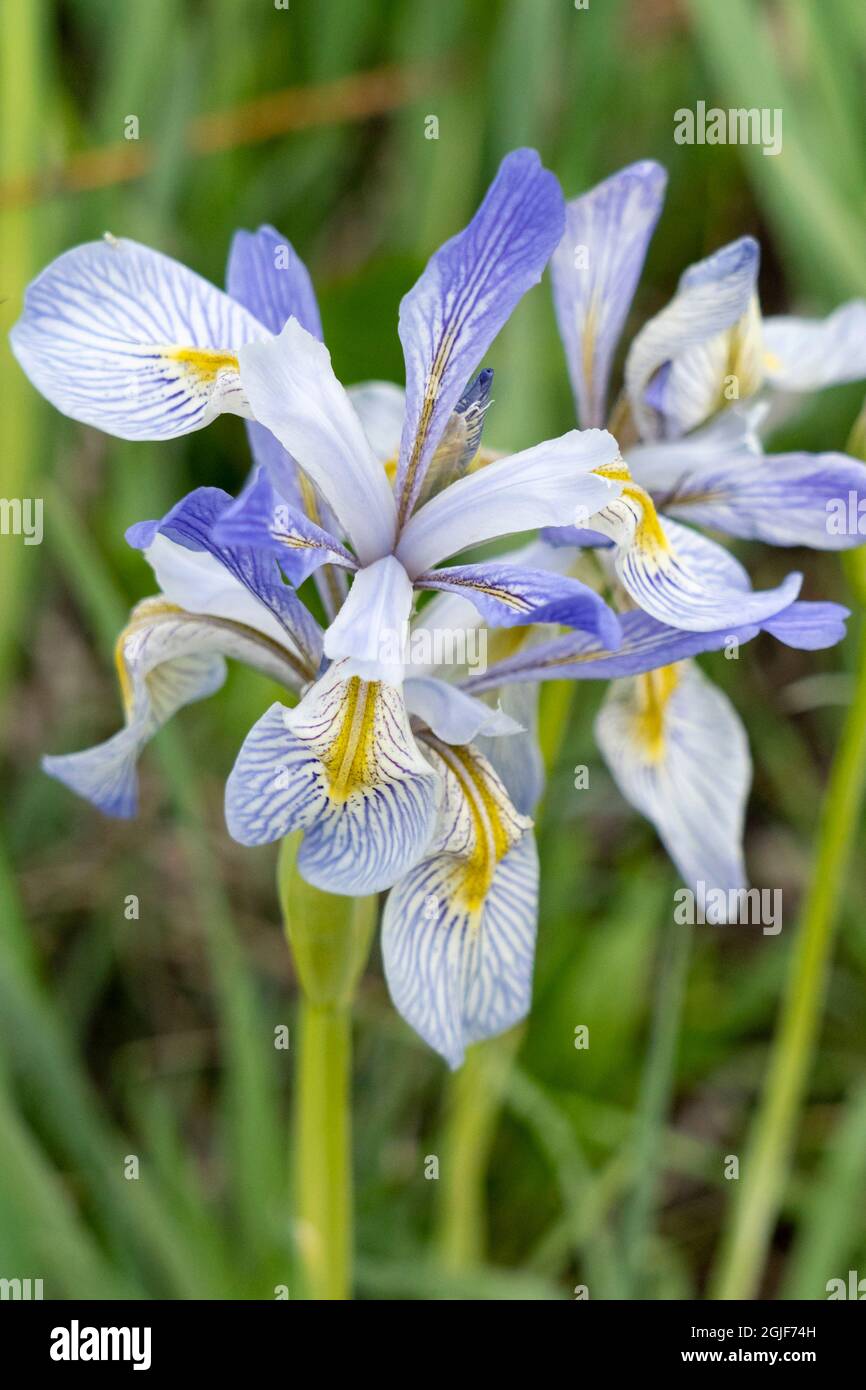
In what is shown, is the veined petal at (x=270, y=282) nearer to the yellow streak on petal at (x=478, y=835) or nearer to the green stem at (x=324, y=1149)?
the yellow streak on petal at (x=478, y=835)

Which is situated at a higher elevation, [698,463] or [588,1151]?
[698,463]

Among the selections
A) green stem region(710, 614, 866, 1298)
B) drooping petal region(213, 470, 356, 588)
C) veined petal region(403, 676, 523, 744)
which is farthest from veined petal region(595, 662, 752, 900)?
drooping petal region(213, 470, 356, 588)

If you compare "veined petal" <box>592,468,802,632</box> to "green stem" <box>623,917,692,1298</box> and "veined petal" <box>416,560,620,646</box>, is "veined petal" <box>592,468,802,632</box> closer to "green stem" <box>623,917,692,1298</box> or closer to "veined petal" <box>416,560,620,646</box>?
"veined petal" <box>416,560,620,646</box>

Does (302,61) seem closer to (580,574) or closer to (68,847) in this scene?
(68,847)

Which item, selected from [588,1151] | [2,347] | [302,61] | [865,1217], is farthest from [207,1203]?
[302,61]

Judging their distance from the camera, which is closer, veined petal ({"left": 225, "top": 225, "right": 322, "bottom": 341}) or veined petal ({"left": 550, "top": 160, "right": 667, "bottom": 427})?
veined petal ({"left": 225, "top": 225, "right": 322, "bottom": 341})

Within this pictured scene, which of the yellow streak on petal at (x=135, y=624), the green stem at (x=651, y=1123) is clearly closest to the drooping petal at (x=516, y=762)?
A: the yellow streak on petal at (x=135, y=624)
